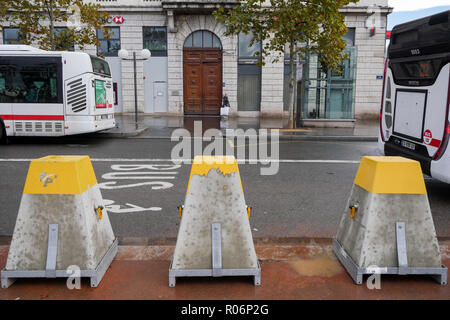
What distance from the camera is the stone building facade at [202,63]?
25.8 m

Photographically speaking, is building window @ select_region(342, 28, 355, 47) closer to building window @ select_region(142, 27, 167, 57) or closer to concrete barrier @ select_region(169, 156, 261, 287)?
building window @ select_region(142, 27, 167, 57)

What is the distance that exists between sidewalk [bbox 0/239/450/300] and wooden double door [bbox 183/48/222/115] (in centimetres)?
2321

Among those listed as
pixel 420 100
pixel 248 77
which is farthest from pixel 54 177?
pixel 248 77

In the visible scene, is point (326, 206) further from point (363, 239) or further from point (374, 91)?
point (374, 91)

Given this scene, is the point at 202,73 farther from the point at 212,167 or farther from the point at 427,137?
the point at 212,167

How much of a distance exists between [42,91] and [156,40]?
13944 millimetres

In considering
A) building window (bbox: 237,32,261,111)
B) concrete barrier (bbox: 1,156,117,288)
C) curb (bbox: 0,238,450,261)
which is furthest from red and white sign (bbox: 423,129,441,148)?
building window (bbox: 237,32,261,111)

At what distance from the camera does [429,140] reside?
6832mm

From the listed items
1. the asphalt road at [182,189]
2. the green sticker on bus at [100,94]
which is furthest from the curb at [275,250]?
the green sticker on bus at [100,94]

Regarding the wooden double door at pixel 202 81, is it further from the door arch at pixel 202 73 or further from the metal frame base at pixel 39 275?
the metal frame base at pixel 39 275

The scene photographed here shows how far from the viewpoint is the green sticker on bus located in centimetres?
1401

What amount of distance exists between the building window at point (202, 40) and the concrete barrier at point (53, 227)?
23946 mm

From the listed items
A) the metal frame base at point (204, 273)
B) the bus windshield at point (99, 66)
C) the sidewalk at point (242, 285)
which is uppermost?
the bus windshield at point (99, 66)
